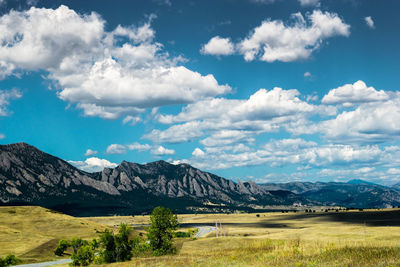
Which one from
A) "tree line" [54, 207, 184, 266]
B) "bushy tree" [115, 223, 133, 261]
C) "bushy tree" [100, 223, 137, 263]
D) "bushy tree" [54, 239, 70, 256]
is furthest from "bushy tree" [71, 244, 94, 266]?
"bushy tree" [54, 239, 70, 256]

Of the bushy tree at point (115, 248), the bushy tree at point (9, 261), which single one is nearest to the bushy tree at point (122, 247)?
the bushy tree at point (115, 248)

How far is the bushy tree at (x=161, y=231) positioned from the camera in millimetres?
90106

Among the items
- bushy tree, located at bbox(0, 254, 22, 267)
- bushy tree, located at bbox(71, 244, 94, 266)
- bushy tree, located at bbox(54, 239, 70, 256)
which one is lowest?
bushy tree, located at bbox(54, 239, 70, 256)

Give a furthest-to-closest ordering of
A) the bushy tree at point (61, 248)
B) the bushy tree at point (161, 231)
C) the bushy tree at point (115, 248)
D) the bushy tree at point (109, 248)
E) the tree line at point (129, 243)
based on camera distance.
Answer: the bushy tree at point (61, 248), the bushy tree at point (161, 231), the tree line at point (129, 243), the bushy tree at point (109, 248), the bushy tree at point (115, 248)

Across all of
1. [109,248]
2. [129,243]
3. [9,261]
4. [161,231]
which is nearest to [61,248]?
[9,261]

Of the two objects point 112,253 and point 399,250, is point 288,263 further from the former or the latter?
point 112,253

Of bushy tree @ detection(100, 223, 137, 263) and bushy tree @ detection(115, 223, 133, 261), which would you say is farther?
bushy tree @ detection(100, 223, 137, 263)

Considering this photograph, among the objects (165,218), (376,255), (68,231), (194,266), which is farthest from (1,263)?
(376,255)

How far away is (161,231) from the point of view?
303 feet

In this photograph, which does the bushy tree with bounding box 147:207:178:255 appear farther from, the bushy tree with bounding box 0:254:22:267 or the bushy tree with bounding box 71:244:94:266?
the bushy tree with bounding box 0:254:22:267

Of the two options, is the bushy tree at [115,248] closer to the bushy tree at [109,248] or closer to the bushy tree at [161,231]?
the bushy tree at [109,248]

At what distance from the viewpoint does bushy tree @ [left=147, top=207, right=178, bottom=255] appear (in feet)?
296

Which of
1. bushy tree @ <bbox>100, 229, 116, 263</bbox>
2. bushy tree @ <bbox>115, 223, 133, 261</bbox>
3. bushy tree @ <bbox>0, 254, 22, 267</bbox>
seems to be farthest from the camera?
bushy tree @ <bbox>0, 254, 22, 267</bbox>

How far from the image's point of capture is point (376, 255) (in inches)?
607
